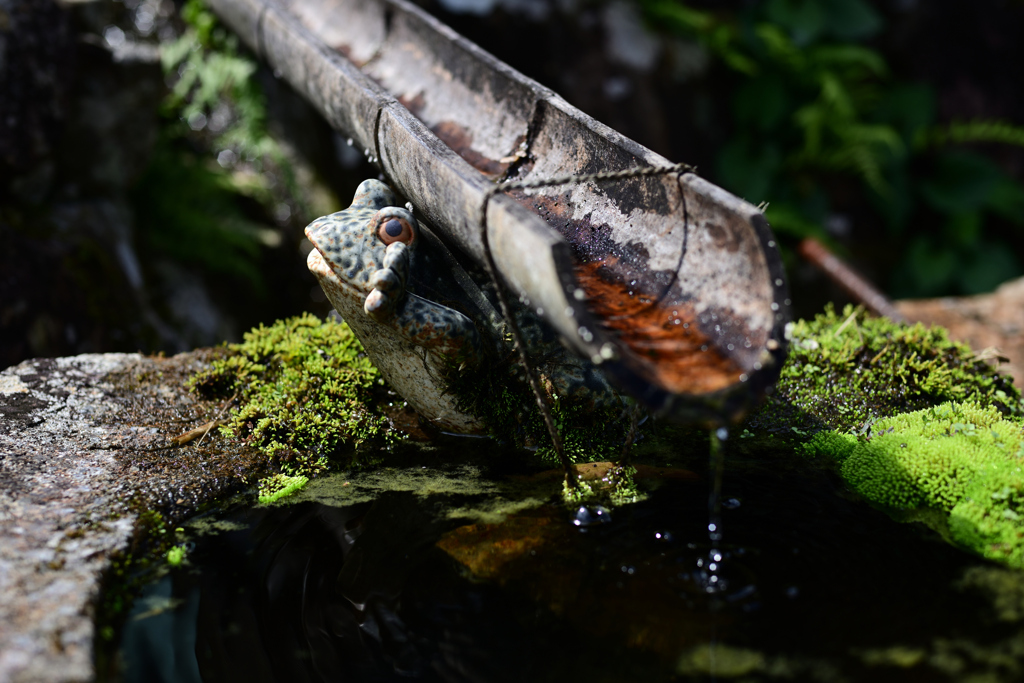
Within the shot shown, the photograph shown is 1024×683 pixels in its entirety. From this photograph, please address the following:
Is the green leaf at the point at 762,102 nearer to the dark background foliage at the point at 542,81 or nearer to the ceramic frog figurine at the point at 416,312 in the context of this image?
the dark background foliage at the point at 542,81

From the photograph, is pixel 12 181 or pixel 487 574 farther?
pixel 12 181

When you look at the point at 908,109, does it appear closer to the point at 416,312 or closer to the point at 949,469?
the point at 949,469

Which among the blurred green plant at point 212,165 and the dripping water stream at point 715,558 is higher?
the blurred green plant at point 212,165

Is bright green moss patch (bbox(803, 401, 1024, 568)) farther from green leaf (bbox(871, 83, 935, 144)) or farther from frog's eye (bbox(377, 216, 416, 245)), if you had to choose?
green leaf (bbox(871, 83, 935, 144))

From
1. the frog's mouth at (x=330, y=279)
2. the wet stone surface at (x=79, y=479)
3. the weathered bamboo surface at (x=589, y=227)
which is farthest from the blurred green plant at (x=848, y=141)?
the wet stone surface at (x=79, y=479)

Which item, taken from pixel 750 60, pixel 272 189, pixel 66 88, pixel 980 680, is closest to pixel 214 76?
pixel 272 189

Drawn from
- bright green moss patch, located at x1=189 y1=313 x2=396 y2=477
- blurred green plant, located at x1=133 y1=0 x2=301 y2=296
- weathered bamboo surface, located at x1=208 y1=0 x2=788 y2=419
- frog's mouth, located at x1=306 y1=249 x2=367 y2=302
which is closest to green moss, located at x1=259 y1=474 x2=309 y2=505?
bright green moss patch, located at x1=189 y1=313 x2=396 y2=477

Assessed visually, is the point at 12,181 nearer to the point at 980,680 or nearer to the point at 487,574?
the point at 487,574
